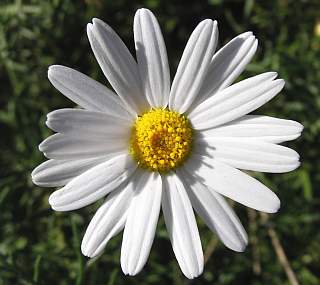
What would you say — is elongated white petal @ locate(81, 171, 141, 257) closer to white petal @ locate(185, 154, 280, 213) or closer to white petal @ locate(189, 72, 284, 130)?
white petal @ locate(185, 154, 280, 213)

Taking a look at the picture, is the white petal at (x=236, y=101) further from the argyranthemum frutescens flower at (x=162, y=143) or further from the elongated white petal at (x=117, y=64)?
the elongated white petal at (x=117, y=64)

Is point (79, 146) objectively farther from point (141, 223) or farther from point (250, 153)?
point (250, 153)

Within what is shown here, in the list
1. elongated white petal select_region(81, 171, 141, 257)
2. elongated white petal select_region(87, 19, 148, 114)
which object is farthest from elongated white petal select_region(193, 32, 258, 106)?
elongated white petal select_region(81, 171, 141, 257)

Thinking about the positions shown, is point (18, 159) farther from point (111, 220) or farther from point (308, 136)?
point (308, 136)

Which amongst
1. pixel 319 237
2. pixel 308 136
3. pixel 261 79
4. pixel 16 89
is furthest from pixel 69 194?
pixel 319 237

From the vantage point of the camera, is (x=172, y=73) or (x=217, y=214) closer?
(x=217, y=214)

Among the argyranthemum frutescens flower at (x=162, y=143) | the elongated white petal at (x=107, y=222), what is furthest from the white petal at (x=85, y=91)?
the elongated white petal at (x=107, y=222)

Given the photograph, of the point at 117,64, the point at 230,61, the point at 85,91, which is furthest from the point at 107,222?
the point at 230,61
